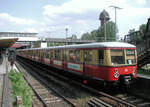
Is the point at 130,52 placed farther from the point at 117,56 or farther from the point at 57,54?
the point at 57,54

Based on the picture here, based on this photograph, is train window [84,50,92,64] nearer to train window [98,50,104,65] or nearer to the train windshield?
train window [98,50,104,65]

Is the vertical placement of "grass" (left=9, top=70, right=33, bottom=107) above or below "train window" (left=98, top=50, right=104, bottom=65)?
below

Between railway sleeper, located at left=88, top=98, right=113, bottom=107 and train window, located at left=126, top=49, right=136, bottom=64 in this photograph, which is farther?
train window, located at left=126, top=49, right=136, bottom=64

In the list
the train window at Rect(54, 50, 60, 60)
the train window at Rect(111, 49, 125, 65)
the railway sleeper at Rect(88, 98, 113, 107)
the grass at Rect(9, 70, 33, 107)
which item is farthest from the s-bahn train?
the train window at Rect(54, 50, 60, 60)

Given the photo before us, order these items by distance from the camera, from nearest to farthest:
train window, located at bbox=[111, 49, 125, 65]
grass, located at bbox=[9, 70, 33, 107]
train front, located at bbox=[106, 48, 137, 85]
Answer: grass, located at bbox=[9, 70, 33, 107], train front, located at bbox=[106, 48, 137, 85], train window, located at bbox=[111, 49, 125, 65]

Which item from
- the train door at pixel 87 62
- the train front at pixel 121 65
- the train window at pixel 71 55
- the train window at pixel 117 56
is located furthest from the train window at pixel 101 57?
the train window at pixel 71 55

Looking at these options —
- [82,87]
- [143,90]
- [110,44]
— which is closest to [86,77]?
[82,87]

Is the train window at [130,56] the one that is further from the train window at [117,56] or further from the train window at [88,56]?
the train window at [88,56]

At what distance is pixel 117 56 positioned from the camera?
889 cm

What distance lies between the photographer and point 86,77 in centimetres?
1011

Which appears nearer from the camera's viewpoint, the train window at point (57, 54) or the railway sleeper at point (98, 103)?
the railway sleeper at point (98, 103)

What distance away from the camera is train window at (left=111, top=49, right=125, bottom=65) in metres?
8.71

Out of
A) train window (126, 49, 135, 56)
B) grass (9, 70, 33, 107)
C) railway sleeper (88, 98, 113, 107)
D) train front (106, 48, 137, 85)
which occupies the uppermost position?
train window (126, 49, 135, 56)

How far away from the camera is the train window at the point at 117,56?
8.71 meters
